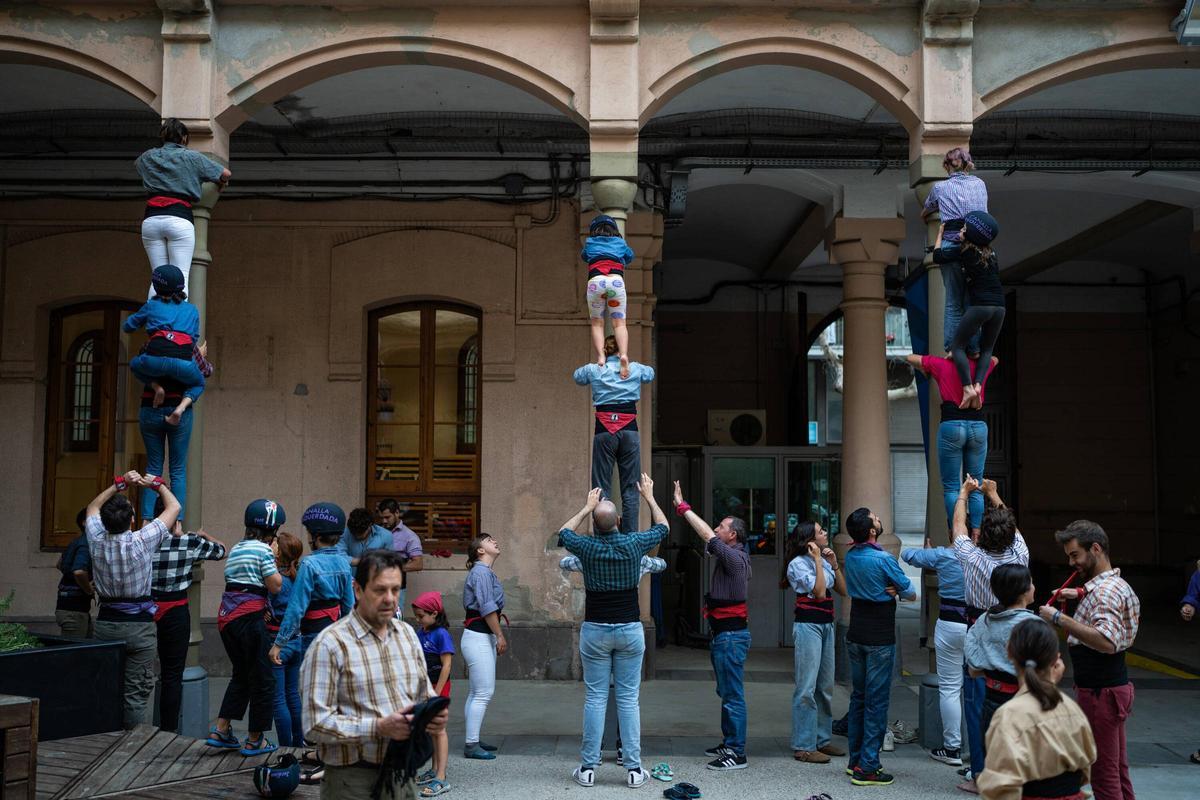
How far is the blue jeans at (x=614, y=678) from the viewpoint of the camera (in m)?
6.79

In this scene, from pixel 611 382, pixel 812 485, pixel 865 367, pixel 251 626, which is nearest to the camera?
pixel 251 626

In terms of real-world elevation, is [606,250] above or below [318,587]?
above

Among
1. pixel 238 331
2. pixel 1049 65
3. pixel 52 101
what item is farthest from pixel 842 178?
pixel 52 101

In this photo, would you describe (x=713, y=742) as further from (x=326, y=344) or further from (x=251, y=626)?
(x=326, y=344)

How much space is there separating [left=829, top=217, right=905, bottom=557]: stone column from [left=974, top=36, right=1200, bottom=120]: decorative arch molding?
10.5ft

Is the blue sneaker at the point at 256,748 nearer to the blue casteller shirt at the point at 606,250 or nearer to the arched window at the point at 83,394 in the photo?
the blue casteller shirt at the point at 606,250

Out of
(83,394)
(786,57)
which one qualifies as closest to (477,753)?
(786,57)

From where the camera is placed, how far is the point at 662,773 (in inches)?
277

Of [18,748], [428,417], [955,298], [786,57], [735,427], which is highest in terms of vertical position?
[786,57]

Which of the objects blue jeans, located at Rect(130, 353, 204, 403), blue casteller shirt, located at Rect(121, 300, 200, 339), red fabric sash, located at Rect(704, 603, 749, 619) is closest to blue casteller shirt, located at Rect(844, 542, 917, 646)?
red fabric sash, located at Rect(704, 603, 749, 619)

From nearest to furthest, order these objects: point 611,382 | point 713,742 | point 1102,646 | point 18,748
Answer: point 1102,646, point 18,748, point 611,382, point 713,742

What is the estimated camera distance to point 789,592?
12773 mm

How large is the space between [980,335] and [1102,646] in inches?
106

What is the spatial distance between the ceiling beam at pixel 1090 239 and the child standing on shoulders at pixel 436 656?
10.0 m
